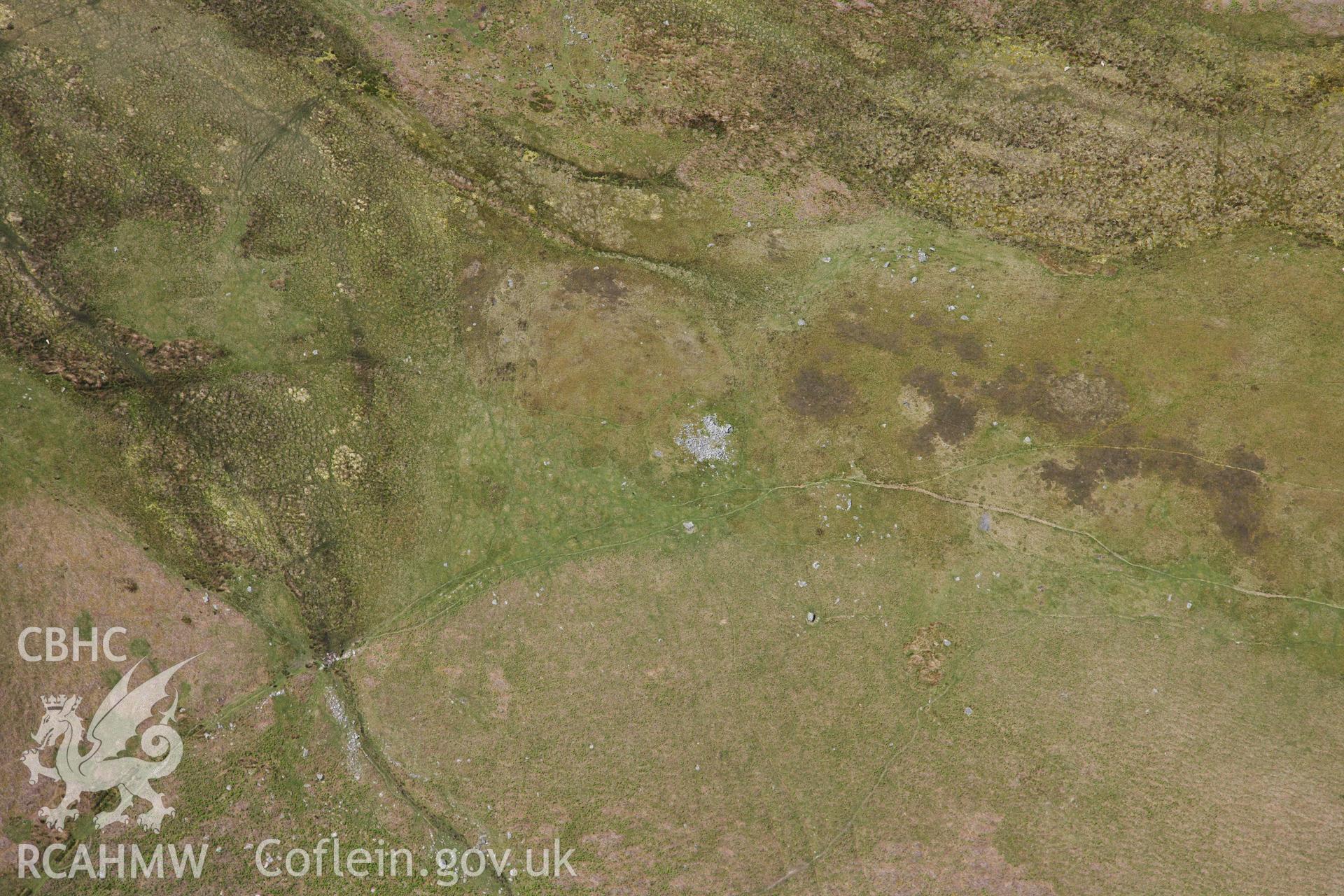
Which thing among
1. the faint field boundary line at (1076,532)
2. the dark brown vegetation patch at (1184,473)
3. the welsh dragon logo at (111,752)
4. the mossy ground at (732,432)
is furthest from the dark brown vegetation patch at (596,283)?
the welsh dragon logo at (111,752)

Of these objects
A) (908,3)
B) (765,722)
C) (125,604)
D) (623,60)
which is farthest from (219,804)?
(908,3)

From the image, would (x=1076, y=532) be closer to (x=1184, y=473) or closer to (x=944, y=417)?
(x=1184, y=473)

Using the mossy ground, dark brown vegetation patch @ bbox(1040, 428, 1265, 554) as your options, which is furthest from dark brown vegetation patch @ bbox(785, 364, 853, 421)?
dark brown vegetation patch @ bbox(1040, 428, 1265, 554)

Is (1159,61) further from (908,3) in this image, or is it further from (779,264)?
(779,264)

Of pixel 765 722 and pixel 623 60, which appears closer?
pixel 765 722

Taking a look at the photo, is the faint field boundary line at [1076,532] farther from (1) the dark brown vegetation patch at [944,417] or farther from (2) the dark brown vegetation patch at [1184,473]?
(1) the dark brown vegetation patch at [944,417]

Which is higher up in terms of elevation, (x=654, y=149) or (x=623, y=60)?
(x=623, y=60)

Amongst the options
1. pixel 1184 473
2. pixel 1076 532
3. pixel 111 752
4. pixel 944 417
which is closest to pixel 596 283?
pixel 944 417

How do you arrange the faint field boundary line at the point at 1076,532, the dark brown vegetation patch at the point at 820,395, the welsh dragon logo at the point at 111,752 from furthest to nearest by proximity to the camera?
the dark brown vegetation patch at the point at 820,395 → the welsh dragon logo at the point at 111,752 → the faint field boundary line at the point at 1076,532
